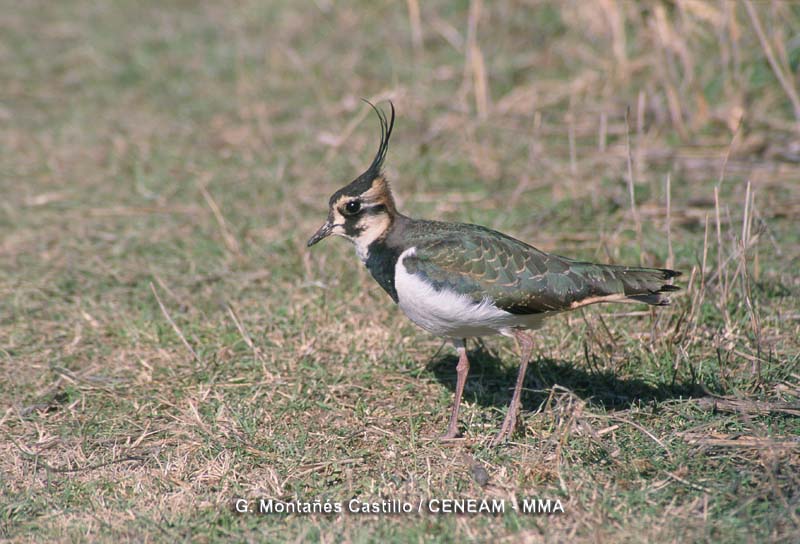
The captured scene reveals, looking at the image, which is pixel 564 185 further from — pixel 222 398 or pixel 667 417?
pixel 222 398

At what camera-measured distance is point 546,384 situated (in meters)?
4.99

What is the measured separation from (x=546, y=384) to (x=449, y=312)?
0.93m

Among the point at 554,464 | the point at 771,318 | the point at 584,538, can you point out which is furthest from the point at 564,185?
the point at 584,538

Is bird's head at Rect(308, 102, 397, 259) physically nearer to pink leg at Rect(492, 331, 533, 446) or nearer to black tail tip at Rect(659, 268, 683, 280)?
pink leg at Rect(492, 331, 533, 446)

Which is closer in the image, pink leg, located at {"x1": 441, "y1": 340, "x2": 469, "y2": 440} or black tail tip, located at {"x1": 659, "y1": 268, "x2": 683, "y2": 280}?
black tail tip, located at {"x1": 659, "y1": 268, "x2": 683, "y2": 280}

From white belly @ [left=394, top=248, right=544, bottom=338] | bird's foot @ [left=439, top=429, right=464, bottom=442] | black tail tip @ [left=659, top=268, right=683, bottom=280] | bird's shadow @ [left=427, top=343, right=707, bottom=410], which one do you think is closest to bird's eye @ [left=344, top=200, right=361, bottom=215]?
white belly @ [left=394, top=248, right=544, bottom=338]

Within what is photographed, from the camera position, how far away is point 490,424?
15.5ft

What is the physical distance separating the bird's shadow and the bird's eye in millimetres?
1030

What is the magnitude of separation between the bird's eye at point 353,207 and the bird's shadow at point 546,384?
40.5 inches

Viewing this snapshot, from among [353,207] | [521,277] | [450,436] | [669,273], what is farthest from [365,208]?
[669,273]

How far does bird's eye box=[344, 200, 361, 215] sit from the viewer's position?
15.7ft

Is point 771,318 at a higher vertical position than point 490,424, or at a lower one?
higher

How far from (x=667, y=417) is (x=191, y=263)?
11.1 feet

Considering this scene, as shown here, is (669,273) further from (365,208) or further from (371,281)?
(371,281)
